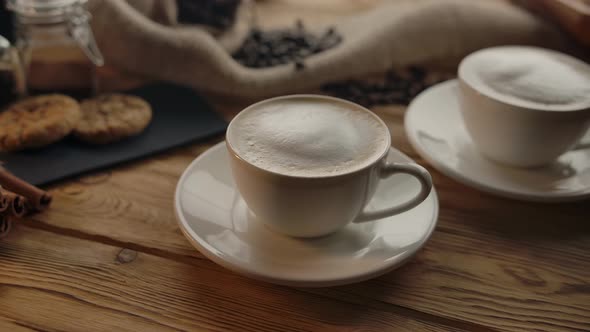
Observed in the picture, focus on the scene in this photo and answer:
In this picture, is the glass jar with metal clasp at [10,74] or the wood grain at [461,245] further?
the glass jar with metal clasp at [10,74]

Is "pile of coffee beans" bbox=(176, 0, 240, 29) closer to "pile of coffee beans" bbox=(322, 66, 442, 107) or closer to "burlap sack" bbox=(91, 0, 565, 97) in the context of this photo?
"burlap sack" bbox=(91, 0, 565, 97)

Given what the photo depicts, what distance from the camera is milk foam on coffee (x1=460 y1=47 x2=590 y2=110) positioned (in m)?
0.75

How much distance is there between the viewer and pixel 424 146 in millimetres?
845

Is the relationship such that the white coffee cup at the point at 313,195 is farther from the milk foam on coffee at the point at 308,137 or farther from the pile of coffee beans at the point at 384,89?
the pile of coffee beans at the point at 384,89

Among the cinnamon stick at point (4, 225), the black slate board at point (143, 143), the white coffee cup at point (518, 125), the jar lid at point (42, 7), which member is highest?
the jar lid at point (42, 7)

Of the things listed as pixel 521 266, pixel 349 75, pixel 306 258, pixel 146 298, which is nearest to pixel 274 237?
pixel 306 258

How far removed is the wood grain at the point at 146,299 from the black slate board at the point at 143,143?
160 mm

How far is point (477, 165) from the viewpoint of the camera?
828mm

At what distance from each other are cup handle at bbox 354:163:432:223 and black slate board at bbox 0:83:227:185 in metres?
0.36

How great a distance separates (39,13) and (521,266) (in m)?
0.83

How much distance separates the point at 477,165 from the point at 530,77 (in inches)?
5.6

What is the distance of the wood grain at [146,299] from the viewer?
0.59m

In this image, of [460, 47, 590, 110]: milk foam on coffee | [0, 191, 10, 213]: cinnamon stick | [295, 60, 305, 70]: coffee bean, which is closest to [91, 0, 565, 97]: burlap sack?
[295, 60, 305, 70]: coffee bean

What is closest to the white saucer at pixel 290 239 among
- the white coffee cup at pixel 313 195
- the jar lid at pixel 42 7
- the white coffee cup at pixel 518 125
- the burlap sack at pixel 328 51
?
the white coffee cup at pixel 313 195
